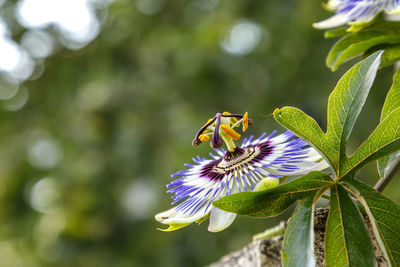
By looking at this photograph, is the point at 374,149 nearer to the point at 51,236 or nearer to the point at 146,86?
the point at 51,236

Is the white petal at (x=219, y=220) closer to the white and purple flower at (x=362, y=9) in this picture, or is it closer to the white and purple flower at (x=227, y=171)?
the white and purple flower at (x=227, y=171)

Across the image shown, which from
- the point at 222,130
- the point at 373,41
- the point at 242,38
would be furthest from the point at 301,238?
the point at 242,38

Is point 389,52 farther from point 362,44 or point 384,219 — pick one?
point 384,219

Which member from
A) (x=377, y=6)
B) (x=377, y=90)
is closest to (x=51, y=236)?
(x=377, y=90)

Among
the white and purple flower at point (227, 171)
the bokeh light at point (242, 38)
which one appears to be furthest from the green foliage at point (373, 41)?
the bokeh light at point (242, 38)

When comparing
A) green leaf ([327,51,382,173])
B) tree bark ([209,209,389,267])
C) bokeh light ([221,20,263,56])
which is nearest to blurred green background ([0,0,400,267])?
bokeh light ([221,20,263,56])

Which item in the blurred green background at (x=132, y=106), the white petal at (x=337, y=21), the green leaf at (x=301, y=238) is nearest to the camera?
the green leaf at (x=301, y=238)

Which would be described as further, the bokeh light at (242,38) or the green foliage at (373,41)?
the bokeh light at (242,38)
